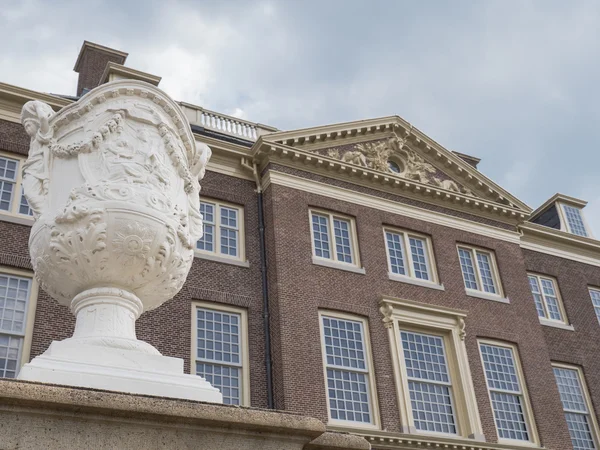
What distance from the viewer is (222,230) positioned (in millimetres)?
20281

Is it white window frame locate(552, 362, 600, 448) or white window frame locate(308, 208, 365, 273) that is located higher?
white window frame locate(308, 208, 365, 273)

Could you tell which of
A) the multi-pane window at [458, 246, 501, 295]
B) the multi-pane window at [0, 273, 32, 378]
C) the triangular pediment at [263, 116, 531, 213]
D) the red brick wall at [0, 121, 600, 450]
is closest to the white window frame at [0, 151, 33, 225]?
the red brick wall at [0, 121, 600, 450]

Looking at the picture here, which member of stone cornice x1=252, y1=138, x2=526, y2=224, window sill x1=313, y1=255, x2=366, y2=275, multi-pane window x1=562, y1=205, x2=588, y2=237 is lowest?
window sill x1=313, y1=255, x2=366, y2=275

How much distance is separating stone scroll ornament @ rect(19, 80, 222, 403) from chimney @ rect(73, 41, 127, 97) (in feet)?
67.2

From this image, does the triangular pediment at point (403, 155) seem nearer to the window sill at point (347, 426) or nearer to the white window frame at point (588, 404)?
the white window frame at point (588, 404)

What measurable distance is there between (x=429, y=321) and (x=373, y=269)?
92.6 inches

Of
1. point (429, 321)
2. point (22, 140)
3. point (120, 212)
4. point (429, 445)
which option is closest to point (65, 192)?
point (120, 212)

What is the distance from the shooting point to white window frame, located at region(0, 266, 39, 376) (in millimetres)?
15516

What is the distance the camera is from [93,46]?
25375mm

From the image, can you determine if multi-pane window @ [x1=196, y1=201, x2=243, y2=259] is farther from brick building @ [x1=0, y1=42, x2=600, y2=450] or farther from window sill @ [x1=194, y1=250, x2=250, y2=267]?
window sill @ [x1=194, y1=250, x2=250, y2=267]

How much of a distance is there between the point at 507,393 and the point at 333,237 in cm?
733

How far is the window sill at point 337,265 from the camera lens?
807 inches

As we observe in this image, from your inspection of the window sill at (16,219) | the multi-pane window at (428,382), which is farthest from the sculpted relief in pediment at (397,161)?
the window sill at (16,219)

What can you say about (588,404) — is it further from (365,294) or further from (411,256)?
(365,294)
